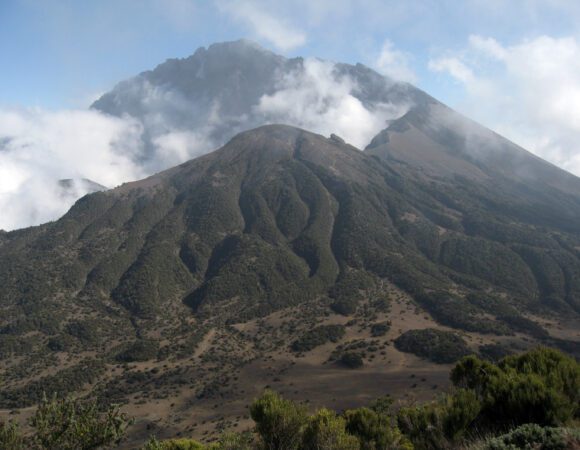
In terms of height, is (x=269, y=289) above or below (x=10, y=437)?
below

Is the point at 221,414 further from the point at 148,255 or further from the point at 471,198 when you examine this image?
the point at 471,198

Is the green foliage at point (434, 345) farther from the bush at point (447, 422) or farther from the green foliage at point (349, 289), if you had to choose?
the bush at point (447, 422)

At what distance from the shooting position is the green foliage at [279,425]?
26109mm

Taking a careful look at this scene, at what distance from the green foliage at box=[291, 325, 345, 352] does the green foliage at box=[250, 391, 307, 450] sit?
70906 mm

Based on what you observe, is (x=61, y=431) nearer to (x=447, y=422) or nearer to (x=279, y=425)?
(x=279, y=425)

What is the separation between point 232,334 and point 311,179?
9988cm

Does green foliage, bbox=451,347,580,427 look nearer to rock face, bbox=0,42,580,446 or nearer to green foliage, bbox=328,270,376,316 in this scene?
rock face, bbox=0,42,580,446

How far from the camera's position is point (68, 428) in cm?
Result: 1684

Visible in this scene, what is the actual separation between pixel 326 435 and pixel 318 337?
7770 centimetres

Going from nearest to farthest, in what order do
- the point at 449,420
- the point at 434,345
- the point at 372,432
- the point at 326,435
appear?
the point at 449,420, the point at 326,435, the point at 372,432, the point at 434,345

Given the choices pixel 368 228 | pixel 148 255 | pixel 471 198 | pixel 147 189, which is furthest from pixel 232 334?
pixel 471 198

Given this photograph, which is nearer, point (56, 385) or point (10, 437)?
point (10, 437)

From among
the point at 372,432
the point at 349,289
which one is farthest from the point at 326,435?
the point at 349,289

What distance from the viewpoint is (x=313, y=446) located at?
975 inches
